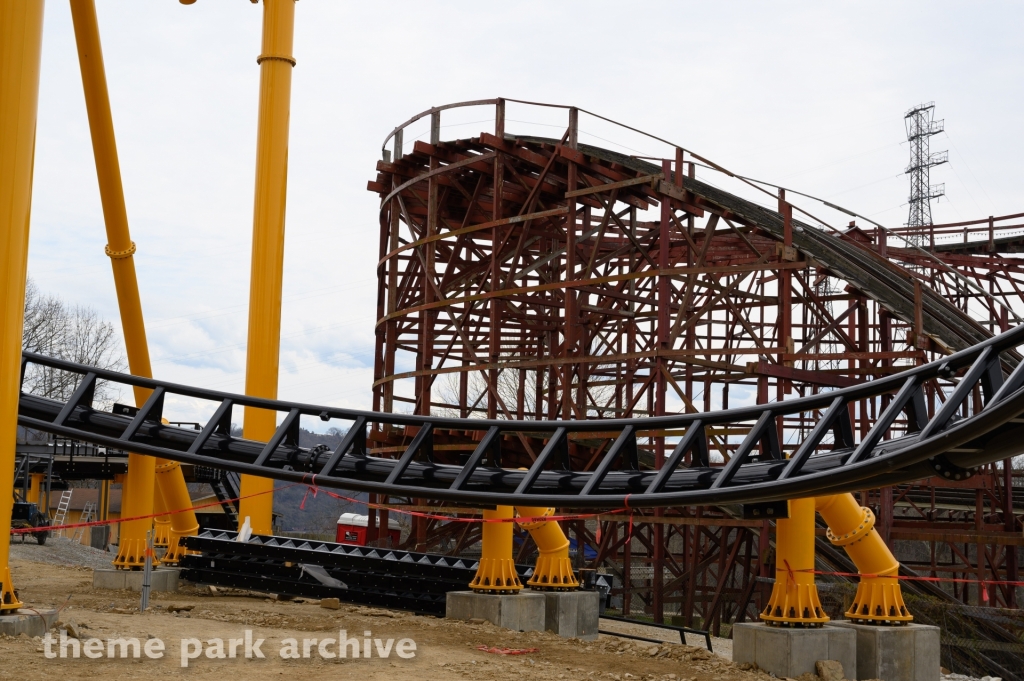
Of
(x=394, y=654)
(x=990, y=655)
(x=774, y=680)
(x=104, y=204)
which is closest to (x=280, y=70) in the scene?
(x=104, y=204)

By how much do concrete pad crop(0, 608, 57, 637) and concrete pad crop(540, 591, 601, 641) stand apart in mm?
5463

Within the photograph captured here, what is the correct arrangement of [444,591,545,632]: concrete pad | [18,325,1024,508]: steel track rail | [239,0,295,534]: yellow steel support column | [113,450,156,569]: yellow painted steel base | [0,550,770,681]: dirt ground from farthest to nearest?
[239,0,295,534]: yellow steel support column
[113,450,156,569]: yellow painted steel base
[444,591,545,632]: concrete pad
[0,550,770,681]: dirt ground
[18,325,1024,508]: steel track rail

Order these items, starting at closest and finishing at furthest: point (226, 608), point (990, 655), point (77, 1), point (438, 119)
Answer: point (77, 1) < point (226, 608) < point (990, 655) < point (438, 119)

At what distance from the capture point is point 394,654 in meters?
9.59

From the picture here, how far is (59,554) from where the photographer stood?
2084cm

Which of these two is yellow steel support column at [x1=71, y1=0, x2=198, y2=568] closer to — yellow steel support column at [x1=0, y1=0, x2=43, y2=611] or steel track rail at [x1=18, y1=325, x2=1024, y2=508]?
steel track rail at [x1=18, y1=325, x2=1024, y2=508]

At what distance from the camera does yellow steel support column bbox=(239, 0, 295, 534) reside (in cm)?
1630

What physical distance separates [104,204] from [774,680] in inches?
367

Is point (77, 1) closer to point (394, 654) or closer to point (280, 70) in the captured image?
point (280, 70)

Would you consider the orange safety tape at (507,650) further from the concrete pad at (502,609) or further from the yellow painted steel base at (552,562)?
the yellow painted steel base at (552,562)

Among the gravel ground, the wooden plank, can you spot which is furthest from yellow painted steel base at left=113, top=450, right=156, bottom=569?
the wooden plank

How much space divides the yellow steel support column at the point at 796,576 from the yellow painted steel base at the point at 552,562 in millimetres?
2874

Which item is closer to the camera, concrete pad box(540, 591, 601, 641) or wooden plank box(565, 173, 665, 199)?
concrete pad box(540, 591, 601, 641)

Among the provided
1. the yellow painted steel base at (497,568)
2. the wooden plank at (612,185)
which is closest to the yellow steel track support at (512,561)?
the yellow painted steel base at (497,568)
